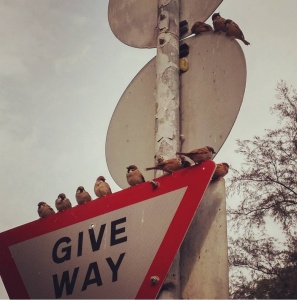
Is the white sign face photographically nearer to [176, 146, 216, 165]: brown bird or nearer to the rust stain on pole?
[176, 146, 216, 165]: brown bird

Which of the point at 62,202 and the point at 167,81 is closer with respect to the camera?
the point at 167,81

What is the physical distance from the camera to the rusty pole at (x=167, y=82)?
2.08 metres

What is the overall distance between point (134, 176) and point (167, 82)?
0.45 m

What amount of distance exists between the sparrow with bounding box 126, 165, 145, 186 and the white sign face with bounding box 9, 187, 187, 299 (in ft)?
1.09

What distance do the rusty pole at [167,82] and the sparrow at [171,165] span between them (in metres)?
0.03

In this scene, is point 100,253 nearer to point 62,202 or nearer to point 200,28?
point 200,28

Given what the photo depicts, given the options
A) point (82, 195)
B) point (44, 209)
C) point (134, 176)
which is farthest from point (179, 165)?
point (82, 195)

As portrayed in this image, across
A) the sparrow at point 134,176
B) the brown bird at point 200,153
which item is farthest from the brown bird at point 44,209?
the brown bird at point 200,153

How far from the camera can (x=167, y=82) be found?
86.4 inches

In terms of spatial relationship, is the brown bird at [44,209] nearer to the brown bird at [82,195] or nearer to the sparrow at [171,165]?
the brown bird at [82,195]

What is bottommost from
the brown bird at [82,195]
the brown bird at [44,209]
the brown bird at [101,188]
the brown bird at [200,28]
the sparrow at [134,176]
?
the sparrow at [134,176]

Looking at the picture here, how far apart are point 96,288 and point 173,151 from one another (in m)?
0.64

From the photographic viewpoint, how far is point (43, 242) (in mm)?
1947

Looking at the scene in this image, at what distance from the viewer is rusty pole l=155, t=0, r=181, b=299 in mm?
2078
